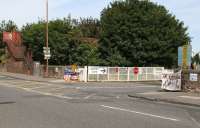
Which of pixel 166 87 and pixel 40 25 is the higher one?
pixel 40 25

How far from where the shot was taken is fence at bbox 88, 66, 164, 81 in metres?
50.7

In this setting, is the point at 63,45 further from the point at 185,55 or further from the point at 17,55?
the point at 185,55

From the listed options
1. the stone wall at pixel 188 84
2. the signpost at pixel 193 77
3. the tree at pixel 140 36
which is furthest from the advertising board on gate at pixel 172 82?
the tree at pixel 140 36

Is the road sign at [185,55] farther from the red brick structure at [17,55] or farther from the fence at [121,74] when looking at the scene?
the red brick structure at [17,55]

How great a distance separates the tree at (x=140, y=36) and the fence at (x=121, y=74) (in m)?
5.84

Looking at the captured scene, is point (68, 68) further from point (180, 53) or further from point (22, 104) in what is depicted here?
point (22, 104)

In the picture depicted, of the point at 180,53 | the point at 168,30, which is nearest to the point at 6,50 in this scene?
the point at 168,30

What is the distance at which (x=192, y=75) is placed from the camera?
99.8ft

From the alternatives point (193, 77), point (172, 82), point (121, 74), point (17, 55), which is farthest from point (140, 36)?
point (193, 77)

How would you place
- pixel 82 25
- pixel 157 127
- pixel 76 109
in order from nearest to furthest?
pixel 157 127 → pixel 76 109 → pixel 82 25

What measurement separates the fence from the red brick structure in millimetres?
18542

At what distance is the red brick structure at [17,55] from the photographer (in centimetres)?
6988

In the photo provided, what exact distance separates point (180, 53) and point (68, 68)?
816 inches

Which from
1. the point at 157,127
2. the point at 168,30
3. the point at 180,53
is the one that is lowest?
the point at 157,127
